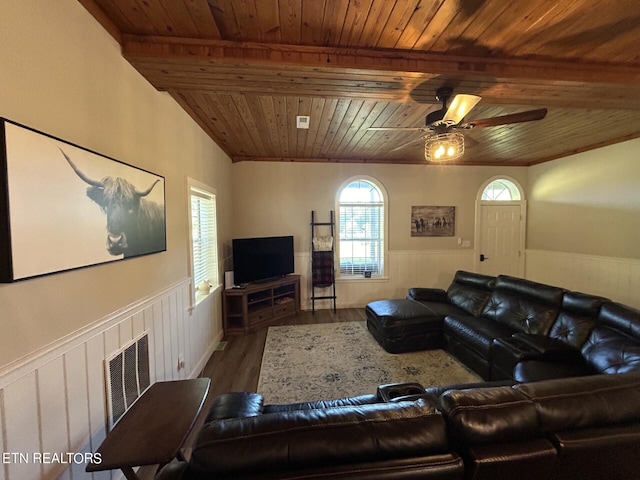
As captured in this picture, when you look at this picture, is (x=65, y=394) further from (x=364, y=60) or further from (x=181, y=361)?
(x=364, y=60)

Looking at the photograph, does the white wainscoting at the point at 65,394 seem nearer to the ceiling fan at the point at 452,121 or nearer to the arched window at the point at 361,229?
the ceiling fan at the point at 452,121

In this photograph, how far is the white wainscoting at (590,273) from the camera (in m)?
3.74

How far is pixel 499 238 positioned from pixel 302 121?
4.76m

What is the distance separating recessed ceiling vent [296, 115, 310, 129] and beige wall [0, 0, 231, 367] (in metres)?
1.32

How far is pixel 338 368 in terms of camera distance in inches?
113

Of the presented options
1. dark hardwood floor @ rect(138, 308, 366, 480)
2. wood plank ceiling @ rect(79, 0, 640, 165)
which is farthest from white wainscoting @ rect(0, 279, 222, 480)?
wood plank ceiling @ rect(79, 0, 640, 165)

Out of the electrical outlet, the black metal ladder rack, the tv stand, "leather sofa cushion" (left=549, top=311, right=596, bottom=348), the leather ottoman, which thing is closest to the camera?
"leather sofa cushion" (left=549, top=311, right=596, bottom=348)

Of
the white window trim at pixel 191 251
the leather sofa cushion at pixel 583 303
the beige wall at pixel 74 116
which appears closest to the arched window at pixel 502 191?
the leather sofa cushion at pixel 583 303

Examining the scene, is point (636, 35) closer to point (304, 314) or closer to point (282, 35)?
point (282, 35)

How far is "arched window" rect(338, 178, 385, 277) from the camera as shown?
505 cm

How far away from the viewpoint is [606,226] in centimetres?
405

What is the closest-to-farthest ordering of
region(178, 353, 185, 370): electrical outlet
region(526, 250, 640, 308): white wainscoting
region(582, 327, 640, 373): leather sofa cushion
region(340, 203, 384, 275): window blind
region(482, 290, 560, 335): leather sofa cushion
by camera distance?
region(582, 327, 640, 373): leather sofa cushion, region(178, 353, 185, 370): electrical outlet, region(482, 290, 560, 335): leather sofa cushion, region(526, 250, 640, 308): white wainscoting, region(340, 203, 384, 275): window blind

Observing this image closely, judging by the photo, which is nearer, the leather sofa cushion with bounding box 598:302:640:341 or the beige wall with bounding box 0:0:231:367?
the beige wall with bounding box 0:0:231:367

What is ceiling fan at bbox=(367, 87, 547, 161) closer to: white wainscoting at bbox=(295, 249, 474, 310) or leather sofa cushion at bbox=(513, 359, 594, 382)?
leather sofa cushion at bbox=(513, 359, 594, 382)
